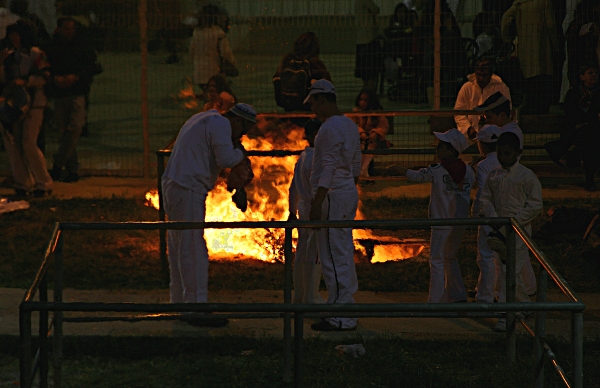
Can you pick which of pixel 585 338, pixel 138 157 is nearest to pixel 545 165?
pixel 138 157

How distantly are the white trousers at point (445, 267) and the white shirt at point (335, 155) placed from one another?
2.68 feet

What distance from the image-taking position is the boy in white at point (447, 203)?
777cm

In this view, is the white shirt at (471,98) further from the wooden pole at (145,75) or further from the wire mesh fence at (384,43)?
the wooden pole at (145,75)

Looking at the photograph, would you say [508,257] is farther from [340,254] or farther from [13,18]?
[13,18]

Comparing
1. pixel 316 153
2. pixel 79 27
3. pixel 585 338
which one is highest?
pixel 79 27

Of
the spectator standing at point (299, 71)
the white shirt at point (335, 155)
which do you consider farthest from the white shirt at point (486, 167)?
the spectator standing at point (299, 71)

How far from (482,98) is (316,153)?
547 cm

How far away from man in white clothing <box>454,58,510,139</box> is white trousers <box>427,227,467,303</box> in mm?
4122

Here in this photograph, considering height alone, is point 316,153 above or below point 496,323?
above

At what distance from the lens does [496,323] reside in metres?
A: 7.61

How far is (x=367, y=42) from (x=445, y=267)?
7091mm

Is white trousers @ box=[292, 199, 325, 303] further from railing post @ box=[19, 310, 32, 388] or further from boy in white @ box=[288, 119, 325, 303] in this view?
railing post @ box=[19, 310, 32, 388]

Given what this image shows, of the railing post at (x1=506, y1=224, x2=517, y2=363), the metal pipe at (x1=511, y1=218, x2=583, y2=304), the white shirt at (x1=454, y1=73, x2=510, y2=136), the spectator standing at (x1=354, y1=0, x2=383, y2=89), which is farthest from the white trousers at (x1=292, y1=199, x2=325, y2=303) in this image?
the spectator standing at (x1=354, y1=0, x2=383, y2=89)

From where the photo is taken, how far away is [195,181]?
7582 mm
